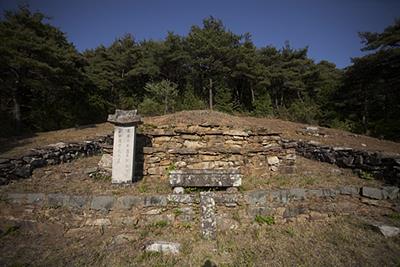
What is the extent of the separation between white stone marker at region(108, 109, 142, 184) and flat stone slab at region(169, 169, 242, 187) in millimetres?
1616

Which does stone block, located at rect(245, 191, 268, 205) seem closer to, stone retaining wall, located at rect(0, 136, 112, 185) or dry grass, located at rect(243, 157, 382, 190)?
dry grass, located at rect(243, 157, 382, 190)

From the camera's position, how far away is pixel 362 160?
650 cm

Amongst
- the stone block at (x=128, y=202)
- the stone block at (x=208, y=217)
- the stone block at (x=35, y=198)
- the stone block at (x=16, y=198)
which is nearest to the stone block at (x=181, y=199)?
the stone block at (x=208, y=217)

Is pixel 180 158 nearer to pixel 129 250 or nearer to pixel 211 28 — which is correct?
pixel 129 250

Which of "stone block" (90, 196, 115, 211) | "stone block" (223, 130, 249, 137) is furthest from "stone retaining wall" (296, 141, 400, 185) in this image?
"stone block" (90, 196, 115, 211)

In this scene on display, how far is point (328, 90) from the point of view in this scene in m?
21.6

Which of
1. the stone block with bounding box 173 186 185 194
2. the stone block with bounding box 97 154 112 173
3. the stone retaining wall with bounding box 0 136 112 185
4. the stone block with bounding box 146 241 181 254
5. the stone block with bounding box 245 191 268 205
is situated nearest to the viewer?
the stone block with bounding box 146 241 181 254

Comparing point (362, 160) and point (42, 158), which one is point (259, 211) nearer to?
point (362, 160)

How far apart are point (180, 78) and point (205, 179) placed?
79.7ft

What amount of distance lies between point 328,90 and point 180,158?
844 inches

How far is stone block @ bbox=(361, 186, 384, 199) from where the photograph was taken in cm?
462

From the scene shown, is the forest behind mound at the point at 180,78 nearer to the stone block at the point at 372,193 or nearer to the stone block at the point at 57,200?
the stone block at the point at 57,200

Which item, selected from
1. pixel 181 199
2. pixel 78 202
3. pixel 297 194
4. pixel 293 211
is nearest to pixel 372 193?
pixel 297 194

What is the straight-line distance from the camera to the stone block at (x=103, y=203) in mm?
4008
